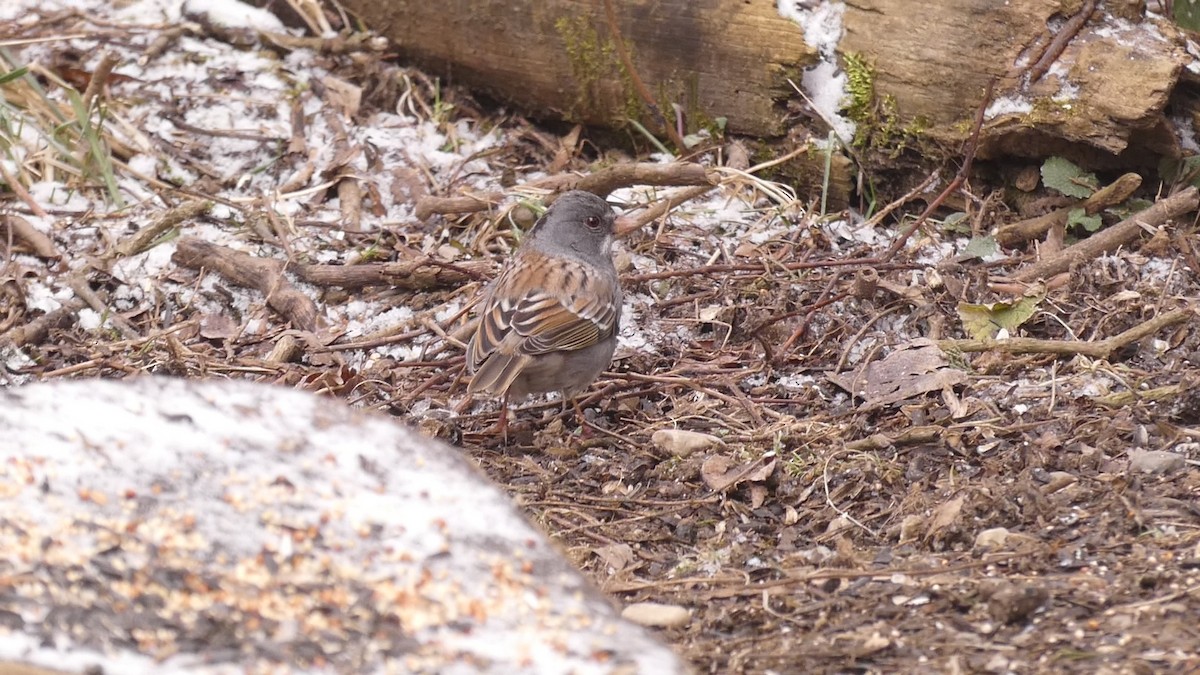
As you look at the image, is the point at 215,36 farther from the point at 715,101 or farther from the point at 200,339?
the point at 715,101

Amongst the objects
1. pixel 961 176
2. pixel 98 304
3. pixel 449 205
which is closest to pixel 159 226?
pixel 98 304

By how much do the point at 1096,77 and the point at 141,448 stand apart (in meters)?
3.95

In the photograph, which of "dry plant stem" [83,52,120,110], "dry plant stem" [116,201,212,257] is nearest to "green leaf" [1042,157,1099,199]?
"dry plant stem" [116,201,212,257]

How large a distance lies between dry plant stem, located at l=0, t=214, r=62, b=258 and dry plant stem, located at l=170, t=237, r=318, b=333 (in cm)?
57

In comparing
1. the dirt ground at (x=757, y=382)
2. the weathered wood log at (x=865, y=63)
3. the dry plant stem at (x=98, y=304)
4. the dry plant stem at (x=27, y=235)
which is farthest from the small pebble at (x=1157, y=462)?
the dry plant stem at (x=27, y=235)

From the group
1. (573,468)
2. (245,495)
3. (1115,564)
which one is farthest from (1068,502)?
(245,495)

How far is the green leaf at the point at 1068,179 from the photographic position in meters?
5.36

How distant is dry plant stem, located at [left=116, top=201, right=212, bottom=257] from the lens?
19.3ft

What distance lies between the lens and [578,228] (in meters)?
5.41

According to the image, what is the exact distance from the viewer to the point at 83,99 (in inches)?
260

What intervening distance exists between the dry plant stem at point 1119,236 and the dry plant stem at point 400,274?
2.32 meters

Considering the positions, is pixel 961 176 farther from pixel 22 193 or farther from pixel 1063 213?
pixel 22 193

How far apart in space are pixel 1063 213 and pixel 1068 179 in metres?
0.15

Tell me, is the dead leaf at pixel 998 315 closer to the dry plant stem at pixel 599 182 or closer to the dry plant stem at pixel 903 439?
the dry plant stem at pixel 903 439
